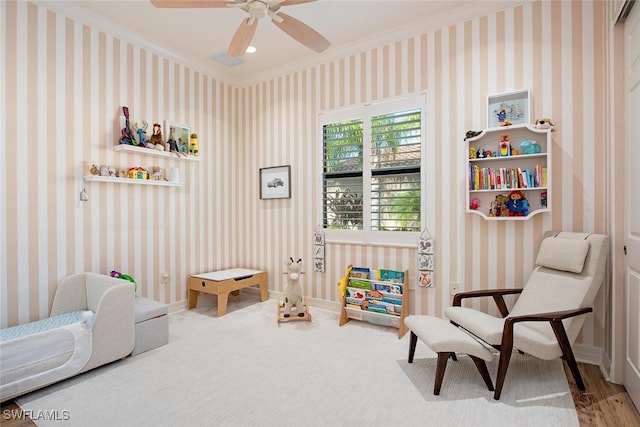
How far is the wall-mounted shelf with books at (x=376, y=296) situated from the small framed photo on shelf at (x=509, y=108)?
158cm

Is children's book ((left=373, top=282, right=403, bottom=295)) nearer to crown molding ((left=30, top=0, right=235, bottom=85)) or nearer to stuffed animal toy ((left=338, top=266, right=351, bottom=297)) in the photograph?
stuffed animal toy ((left=338, top=266, right=351, bottom=297))

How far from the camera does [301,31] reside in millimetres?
2482

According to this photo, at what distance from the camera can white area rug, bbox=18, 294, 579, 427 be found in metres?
1.90

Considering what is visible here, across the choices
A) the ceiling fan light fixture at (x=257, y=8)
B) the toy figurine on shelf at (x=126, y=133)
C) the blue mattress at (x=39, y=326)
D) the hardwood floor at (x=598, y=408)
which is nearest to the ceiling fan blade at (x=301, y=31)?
the ceiling fan light fixture at (x=257, y=8)

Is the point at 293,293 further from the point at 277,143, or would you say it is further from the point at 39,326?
the point at 39,326

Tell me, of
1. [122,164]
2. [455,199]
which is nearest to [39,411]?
[122,164]

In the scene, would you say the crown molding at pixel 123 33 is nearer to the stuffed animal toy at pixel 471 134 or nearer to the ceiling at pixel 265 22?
the ceiling at pixel 265 22

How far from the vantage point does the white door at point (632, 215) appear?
199cm

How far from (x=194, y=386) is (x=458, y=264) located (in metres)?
2.40

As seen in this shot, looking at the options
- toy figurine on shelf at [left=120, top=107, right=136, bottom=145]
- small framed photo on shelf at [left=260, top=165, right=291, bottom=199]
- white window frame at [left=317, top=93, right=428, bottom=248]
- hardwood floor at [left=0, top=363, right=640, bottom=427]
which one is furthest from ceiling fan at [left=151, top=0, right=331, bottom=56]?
hardwood floor at [left=0, top=363, right=640, bottom=427]

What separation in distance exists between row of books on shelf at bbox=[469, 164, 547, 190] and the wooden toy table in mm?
2648

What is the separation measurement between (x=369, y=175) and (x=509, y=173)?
1.33m

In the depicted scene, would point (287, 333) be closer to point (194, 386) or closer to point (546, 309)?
point (194, 386)

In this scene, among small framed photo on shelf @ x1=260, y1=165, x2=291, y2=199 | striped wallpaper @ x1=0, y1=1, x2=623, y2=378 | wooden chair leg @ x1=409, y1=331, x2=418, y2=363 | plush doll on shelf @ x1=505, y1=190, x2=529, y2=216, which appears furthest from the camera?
small framed photo on shelf @ x1=260, y1=165, x2=291, y2=199
